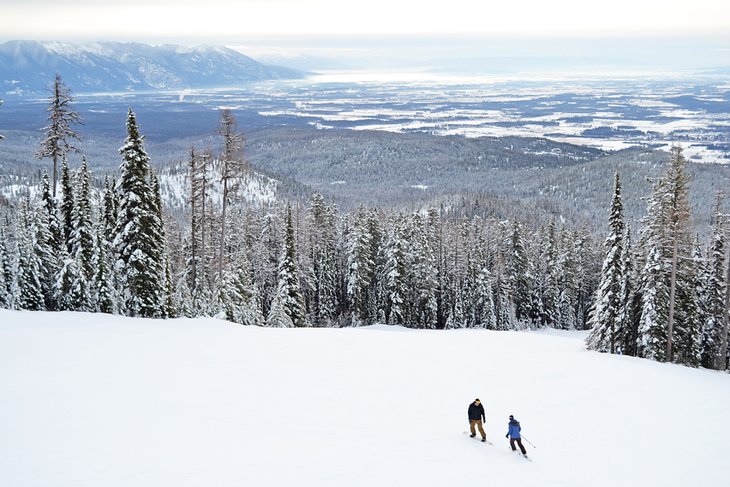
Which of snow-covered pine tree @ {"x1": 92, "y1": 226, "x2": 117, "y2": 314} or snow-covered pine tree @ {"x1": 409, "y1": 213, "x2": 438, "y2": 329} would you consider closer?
snow-covered pine tree @ {"x1": 92, "y1": 226, "x2": 117, "y2": 314}

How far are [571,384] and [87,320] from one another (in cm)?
2272

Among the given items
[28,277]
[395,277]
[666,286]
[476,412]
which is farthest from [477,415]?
[395,277]

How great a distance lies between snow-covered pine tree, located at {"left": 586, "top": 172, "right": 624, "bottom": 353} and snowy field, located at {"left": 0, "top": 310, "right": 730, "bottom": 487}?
9276 millimetres

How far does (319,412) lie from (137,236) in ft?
65.0

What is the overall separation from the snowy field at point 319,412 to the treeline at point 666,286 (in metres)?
7.63

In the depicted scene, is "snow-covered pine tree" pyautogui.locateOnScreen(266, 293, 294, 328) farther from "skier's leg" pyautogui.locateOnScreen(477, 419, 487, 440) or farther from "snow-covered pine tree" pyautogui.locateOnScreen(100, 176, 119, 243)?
"skier's leg" pyautogui.locateOnScreen(477, 419, 487, 440)

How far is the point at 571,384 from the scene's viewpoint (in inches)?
896

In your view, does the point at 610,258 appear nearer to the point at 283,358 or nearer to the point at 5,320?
the point at 283,358

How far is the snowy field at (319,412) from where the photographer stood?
13062 millimetres

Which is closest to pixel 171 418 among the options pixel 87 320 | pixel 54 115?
pixel 87 320

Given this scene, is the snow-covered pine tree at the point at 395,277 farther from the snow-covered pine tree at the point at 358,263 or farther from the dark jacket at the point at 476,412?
the dark jacket at the point at 476,412

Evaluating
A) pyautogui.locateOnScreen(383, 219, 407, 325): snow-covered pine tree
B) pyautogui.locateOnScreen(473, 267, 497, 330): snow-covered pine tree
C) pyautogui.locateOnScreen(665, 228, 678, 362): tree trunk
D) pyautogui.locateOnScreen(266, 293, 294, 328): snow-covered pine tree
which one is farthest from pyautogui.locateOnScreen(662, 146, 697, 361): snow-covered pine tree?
pyautogui.locateOnScreen(473, 267, 497, 330): snow-covered pine tree

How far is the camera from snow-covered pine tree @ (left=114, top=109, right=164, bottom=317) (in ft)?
104

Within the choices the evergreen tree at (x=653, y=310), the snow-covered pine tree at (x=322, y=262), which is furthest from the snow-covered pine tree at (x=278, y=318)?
the evergreen tree at (x=653, y=310)
